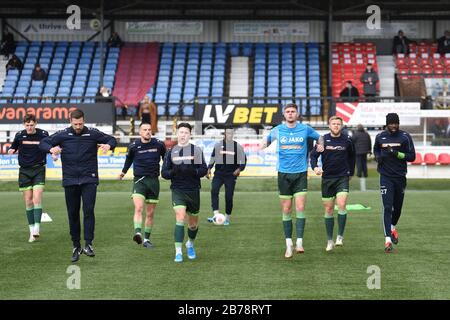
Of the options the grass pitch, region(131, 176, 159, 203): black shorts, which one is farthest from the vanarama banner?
region(131, 176, 159, 203): black shorts

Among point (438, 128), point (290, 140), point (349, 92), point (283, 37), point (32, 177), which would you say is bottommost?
point (438, 128)

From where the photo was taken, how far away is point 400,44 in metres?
49.7

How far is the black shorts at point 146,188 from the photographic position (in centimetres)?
1569

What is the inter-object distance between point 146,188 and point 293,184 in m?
2.70

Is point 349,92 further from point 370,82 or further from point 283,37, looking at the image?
point 283,37

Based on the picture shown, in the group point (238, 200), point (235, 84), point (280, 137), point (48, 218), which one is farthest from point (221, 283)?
point (235, 84)

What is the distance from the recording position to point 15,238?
17.0m

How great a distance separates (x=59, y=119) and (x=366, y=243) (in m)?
24.0

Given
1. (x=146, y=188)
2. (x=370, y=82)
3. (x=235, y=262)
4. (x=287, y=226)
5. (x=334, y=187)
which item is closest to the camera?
(x=235, y=262)

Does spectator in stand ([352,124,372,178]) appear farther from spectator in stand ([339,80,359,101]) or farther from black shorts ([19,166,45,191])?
black shorts ([19,166,45,191])

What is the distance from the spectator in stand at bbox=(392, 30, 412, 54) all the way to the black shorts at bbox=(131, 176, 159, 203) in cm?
3575

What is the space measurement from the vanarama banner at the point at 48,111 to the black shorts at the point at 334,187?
2393 centimetres

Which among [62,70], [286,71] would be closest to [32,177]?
[286,71]

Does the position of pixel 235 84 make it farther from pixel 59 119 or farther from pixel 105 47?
pixel 59 119
